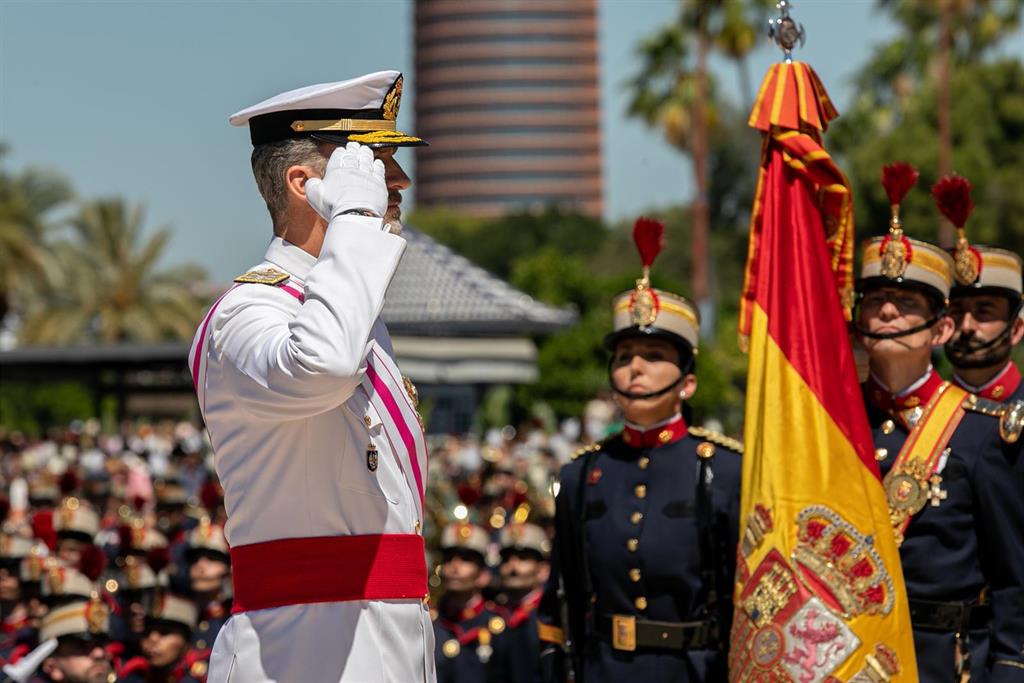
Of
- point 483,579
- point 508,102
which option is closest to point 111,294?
point 483,579

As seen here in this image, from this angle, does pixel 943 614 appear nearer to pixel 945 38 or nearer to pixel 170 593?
pixel 170 593

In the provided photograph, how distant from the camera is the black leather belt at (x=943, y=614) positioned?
5.59m

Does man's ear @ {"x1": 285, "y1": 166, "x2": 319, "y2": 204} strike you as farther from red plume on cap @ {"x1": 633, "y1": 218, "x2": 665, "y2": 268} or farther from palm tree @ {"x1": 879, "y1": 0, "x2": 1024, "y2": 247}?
palm tree @ {"x1": 879, "y1": 0, "x2": 1024, "y2": 247}

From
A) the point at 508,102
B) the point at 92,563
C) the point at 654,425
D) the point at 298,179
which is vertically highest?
the point at 508,102

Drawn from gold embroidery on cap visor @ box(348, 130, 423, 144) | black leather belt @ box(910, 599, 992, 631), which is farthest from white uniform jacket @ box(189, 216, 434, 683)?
black leather belt @ box(910, 599, 992, 631)

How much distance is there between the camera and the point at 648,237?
6.38m

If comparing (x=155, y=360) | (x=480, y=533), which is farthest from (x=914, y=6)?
(x=480, y=533)

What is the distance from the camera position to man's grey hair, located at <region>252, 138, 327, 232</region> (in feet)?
12.7

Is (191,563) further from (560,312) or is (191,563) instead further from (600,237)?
(600,237)

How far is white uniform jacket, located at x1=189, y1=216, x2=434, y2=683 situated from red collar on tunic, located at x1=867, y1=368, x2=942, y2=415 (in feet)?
8.59

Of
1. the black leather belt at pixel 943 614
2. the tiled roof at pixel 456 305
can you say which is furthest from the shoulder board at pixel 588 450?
the tiled roof at pixel 456 305

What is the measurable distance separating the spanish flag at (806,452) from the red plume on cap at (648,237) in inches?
25.7

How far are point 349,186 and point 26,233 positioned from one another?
143 ft

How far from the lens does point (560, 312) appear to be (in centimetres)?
4697
